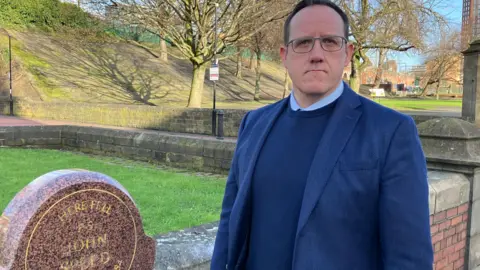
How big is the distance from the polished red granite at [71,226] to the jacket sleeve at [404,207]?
1944 mm

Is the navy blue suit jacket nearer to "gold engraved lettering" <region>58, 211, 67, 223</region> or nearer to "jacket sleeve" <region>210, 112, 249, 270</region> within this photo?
"jacket sleeve" <region>210, 112, 249, 270</region>

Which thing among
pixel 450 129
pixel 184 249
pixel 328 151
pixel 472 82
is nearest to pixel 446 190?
pixel 450 129

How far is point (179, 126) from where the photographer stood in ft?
54.1

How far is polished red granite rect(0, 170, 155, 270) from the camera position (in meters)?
2.54

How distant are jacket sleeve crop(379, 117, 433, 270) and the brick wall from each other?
231cm

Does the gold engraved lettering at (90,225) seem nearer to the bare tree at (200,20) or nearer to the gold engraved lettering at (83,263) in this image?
the gold engraved lettering at (83,263)

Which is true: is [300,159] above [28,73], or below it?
below

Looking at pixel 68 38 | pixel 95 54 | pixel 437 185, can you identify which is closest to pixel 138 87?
pixel 95 54

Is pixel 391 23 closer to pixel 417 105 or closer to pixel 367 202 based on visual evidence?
pixel 417 105

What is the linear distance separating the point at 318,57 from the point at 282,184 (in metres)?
0.49

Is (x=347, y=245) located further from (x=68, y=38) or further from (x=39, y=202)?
(x=68, y=38)

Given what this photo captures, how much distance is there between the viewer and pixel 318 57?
1600 mm

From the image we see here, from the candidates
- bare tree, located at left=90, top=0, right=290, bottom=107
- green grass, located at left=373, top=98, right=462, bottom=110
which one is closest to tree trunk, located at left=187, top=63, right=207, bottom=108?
bare tree, located at left=90, top=0, right=290, bottom=107

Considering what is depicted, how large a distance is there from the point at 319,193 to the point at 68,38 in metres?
36.7
